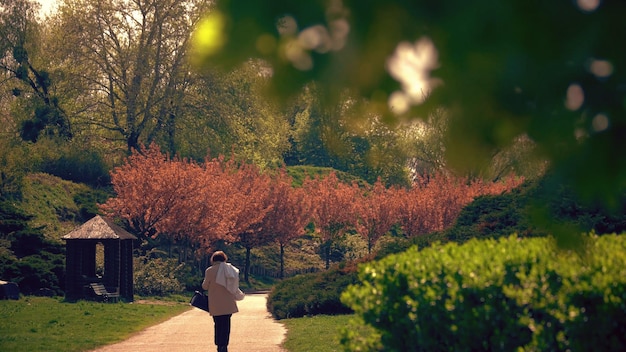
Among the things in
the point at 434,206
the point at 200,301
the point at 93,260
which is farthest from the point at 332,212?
the point at 200,301

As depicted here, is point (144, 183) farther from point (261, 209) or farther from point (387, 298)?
point (387, 298)

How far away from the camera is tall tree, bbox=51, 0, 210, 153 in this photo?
47062mm

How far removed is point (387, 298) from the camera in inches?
328

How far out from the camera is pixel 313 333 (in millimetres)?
17250

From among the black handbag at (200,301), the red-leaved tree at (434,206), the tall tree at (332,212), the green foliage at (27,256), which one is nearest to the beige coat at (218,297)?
the black handbag at (200,301)

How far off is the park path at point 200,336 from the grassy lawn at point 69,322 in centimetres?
51

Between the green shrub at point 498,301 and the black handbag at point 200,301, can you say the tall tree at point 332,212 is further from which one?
the green shrub at point 498,301

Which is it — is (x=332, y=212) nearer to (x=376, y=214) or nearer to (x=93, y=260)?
(x=376, y=214)

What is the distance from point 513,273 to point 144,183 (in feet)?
101

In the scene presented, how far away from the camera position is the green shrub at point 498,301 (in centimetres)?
718

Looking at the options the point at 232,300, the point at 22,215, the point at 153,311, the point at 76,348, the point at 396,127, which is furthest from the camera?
the point at 22,215

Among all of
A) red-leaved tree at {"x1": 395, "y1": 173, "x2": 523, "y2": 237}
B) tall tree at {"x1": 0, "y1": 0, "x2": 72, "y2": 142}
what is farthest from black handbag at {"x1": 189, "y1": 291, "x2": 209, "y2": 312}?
red-leaved tree at {"x1": 395, "y1": 173, "x2": 523, "y2": 237}

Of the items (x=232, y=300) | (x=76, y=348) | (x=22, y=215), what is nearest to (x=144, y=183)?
(x=22, y=215)

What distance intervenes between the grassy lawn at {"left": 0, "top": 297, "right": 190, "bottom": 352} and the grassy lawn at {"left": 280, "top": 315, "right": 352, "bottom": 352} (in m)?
3.49
